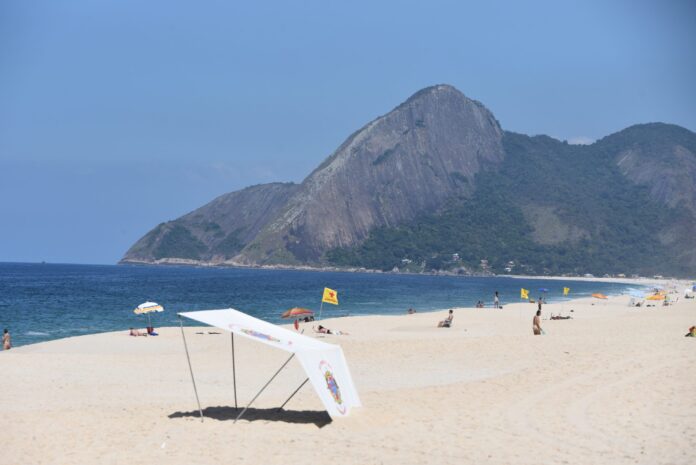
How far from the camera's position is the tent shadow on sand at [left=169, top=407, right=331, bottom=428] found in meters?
14.9

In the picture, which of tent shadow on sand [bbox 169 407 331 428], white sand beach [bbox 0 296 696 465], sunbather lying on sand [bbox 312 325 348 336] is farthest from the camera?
sunbather lying on sand [bbox 312 325 348 336]

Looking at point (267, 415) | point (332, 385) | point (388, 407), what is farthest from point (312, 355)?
point (388, 407)

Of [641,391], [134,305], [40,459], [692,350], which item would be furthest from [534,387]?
[134,305]

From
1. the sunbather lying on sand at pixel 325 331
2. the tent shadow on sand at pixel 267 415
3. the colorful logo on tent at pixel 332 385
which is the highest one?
the colorful logo on tent at pixel 332 385

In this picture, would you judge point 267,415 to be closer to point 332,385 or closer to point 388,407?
point 332,385

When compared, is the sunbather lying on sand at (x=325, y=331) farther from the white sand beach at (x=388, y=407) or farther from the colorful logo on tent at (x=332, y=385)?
the colorful logo on tent at (x=332, y=385)

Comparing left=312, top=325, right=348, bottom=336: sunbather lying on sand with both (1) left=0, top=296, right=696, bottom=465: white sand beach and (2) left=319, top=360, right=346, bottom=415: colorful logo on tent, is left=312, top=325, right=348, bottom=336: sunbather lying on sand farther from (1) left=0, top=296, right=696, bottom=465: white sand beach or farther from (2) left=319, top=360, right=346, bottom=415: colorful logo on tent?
Answer: (2) left=319, top=360, right=346, bottom=415: colorful logo on tent

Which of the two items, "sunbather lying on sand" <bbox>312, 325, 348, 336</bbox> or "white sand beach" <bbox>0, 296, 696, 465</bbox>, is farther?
"sunbather lying on sand" <bbox>312, 325, 348, 336</bbox>

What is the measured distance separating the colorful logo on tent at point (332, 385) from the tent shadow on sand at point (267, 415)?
456 millimetres

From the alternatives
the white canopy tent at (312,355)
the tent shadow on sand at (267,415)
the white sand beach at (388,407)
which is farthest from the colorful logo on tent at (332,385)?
the tent shadow on sand at (267,415)

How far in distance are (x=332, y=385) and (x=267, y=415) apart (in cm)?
189

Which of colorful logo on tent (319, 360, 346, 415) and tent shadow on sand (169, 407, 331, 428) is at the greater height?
colorful logo on tent (319, 360, 346, 415)

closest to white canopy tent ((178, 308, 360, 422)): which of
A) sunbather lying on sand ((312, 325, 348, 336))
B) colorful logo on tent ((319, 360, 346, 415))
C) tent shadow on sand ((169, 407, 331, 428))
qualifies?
colorful logo on tent ((319, 360, 346, 415))

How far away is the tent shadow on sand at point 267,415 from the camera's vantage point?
14875mm
